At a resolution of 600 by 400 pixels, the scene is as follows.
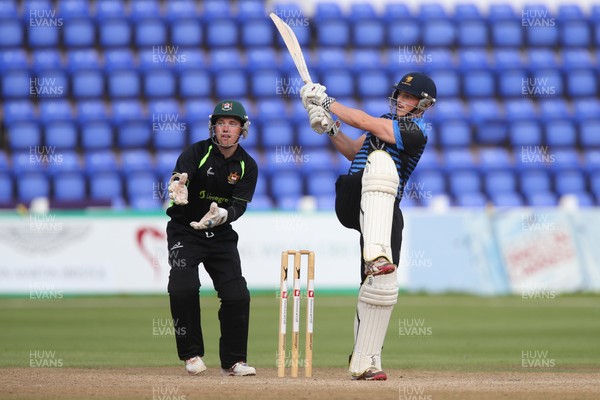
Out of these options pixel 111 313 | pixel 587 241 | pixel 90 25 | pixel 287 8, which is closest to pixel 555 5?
pixel 287 8

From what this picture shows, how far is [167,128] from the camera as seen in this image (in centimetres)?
1925

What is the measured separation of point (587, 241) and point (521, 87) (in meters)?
5.16

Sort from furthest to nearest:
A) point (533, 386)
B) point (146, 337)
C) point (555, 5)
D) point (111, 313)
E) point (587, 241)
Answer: point (555, 5) < point (587, 241) < point (111, 313) < point (146, 337) < point (533, 386)

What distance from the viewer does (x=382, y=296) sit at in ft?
24.5

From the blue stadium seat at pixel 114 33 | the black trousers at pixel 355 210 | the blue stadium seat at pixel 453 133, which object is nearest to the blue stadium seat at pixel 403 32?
the blue stadium seat at pixel 453 133

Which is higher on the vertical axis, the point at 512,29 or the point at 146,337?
the point at 512,29

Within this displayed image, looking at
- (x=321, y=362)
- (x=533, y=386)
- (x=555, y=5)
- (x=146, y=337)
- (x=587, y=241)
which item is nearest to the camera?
(x=533, y=386)

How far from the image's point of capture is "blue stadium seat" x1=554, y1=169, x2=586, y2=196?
19.6 m

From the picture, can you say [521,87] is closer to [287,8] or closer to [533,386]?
[287,8]

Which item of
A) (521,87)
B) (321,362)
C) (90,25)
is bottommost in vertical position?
(321,362)

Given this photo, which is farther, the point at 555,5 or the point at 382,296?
the point at 555,5

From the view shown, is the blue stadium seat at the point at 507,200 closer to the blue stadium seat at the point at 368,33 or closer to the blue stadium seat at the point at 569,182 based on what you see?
the blue stadium seat at the point at 569,182

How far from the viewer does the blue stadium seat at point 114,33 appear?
21.1 metres

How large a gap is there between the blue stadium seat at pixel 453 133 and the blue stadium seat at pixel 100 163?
624cm
